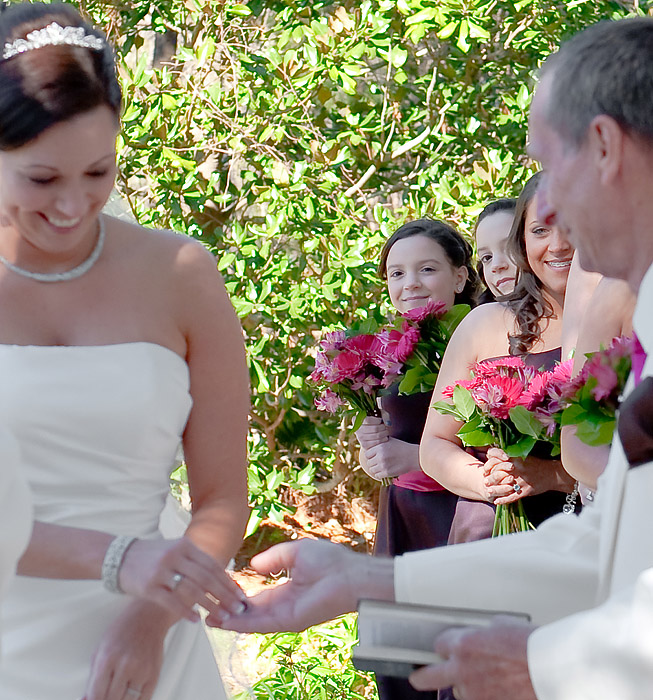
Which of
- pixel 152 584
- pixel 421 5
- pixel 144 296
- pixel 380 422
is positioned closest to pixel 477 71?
pixel 421 5

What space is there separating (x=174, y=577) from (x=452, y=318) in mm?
2793

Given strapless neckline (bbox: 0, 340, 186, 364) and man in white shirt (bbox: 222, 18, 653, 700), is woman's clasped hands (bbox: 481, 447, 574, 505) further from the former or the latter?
strapless neckline (bbox: 0, 340, 186, 364)

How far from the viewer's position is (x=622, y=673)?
1.57 meters

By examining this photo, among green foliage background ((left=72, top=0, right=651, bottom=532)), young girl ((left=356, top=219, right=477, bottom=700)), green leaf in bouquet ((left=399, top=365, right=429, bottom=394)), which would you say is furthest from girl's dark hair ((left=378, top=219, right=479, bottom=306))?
green foliage background ((left=72, top=0, right=651, bottom=532))

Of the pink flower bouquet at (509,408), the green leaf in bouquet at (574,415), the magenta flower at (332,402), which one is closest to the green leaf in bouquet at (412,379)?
the magenta flower at (332,402)

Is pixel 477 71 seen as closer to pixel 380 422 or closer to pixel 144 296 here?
pixel 380 422

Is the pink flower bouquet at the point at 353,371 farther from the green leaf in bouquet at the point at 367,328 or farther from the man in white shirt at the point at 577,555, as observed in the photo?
the man in white shirt at the point at 577,555

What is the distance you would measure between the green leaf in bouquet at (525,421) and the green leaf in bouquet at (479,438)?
0.18 meters

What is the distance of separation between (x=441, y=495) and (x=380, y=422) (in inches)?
17.6

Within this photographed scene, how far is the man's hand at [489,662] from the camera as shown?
5.66 feet

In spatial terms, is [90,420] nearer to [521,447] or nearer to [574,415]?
[574,415]

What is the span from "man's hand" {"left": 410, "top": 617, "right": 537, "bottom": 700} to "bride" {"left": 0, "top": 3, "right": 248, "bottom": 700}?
1.84 feet

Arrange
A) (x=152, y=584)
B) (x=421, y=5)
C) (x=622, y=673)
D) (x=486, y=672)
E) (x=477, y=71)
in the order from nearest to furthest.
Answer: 1. (x=622, y=673)
2. (x=486, y=672)
3. (x=152, y=584)
4. (x=421, y=5)
5. (x=477, y=71)

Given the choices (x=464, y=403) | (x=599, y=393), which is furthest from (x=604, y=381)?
(x=464, y=403)
